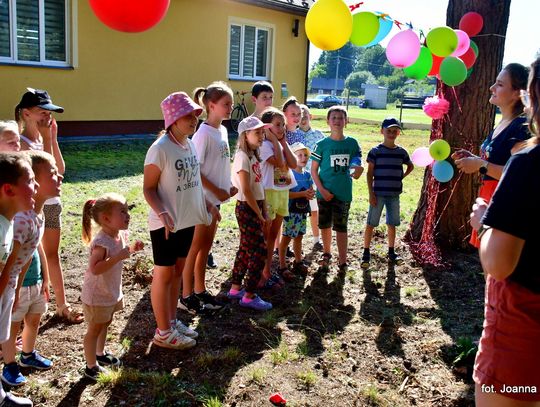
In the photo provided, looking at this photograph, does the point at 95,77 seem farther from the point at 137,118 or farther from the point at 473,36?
the point at 473,36

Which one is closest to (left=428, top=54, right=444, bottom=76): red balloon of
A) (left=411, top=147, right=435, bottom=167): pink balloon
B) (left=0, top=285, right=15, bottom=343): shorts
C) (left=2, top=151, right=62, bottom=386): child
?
(left=411, top=147, right=435, bottom=167): pink balloon

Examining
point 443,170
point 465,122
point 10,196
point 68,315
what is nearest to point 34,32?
point 68,315

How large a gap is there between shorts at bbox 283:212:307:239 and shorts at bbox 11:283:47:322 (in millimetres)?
2550

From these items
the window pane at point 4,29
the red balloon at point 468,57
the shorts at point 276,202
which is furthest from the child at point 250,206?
the window pane at point 4,29

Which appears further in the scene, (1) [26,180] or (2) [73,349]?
(2) [73,349]

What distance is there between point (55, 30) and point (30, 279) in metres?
10.4

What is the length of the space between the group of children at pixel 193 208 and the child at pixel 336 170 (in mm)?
10

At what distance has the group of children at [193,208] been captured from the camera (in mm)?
2826

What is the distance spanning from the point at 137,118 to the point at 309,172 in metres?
9.56

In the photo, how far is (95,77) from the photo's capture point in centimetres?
1248

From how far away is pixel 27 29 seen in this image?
11305mm

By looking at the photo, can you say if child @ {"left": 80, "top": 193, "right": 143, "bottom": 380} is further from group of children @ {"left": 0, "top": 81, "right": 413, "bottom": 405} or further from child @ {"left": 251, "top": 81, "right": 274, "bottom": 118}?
child @ {"left": 251, "top": 81, "right": 274, "bottom": 118}

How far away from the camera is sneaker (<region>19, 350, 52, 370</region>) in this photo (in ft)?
10.5

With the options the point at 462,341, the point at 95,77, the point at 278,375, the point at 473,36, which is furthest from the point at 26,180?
the point at 95,77
